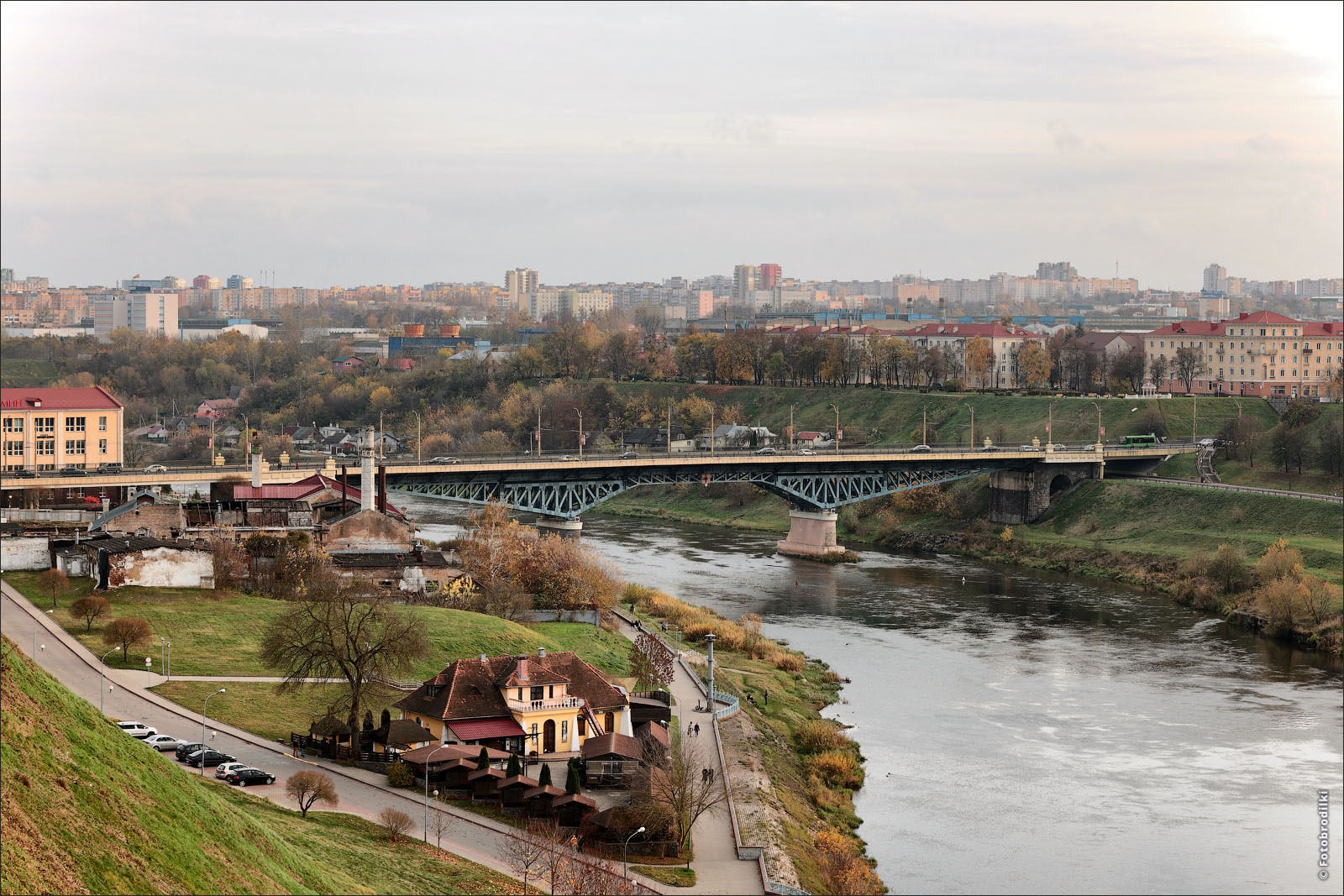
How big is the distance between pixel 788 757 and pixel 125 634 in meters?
19.1

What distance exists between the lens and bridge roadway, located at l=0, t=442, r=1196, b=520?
6981cm

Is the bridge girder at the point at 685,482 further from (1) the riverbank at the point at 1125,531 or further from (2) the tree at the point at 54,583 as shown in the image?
(2) the tree at the point at 54,583

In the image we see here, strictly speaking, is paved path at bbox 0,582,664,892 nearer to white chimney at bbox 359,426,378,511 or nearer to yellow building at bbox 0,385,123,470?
white chimney at bbox 359,426,378,511

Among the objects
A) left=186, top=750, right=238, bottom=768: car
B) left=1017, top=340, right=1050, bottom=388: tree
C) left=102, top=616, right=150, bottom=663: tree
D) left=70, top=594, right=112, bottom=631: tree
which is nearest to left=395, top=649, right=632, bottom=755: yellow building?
left=186, top=750, right=238, bottom=768: car

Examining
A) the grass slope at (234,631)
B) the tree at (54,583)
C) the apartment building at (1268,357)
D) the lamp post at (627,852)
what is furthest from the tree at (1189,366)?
the lamp post at (627,852)

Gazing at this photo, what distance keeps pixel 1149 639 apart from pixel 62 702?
141ft

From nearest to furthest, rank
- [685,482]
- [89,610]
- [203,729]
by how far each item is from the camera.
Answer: [203,729] → [89,610] → [685,482]

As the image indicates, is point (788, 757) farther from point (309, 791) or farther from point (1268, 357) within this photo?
point (1268, 357)

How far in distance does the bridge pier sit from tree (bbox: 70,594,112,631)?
4230 cm

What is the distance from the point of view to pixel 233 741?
37344 millimetres

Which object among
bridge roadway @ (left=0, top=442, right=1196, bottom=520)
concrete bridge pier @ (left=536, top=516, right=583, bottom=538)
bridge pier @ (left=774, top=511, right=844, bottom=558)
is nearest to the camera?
bridge roadway @ (left=0, top=442, right=1196, bottom=520)

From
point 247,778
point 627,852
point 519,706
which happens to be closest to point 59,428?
point 519,706

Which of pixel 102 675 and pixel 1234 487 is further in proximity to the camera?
pixel 1234 487

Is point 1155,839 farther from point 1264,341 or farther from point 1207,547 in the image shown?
point 1264,341
